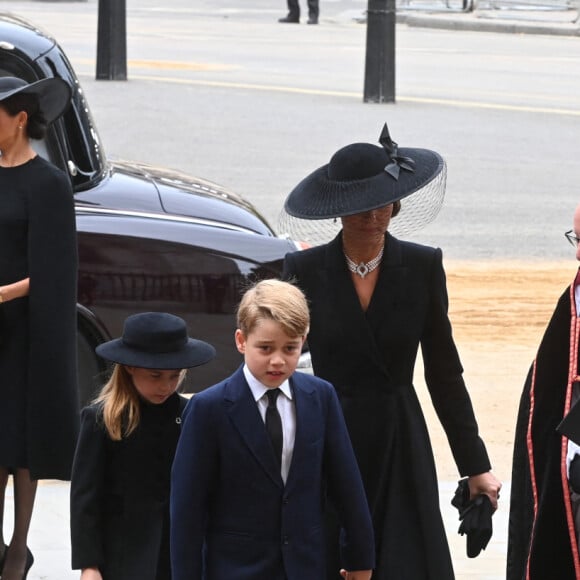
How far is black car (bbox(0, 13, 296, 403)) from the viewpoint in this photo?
285 inches

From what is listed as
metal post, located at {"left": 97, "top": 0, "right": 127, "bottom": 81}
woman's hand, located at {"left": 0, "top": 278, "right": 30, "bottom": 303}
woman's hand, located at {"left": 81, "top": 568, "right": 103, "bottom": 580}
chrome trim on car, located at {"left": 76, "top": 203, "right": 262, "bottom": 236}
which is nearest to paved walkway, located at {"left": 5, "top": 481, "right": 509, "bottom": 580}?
woman's hand, located at {"left": 0, "top": 278, "right": 30, "bottom": 303}

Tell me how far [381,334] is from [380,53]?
50.5ft

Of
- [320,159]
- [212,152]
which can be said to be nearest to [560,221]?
[320,159]

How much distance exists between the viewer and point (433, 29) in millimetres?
32562

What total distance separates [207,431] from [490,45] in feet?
84.8

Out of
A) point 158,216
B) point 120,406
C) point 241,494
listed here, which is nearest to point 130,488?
point 120,406

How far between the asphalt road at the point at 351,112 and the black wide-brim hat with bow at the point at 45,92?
6593mm

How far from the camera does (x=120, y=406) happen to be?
14.9 feet

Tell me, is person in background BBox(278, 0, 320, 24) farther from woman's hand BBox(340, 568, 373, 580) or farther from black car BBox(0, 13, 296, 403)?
woman's hand BBox(340, 568, 373, 580)

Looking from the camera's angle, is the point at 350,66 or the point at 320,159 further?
the point at 350,66

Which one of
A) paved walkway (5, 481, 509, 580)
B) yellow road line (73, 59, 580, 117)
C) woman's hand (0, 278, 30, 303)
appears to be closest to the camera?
woman's hand (0, 278, 30, 303)

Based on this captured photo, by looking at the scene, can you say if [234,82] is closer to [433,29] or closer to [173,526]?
[433,29]

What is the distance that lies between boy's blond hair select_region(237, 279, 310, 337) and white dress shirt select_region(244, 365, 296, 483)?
0.48 ft

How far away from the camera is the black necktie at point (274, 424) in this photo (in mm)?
3969
